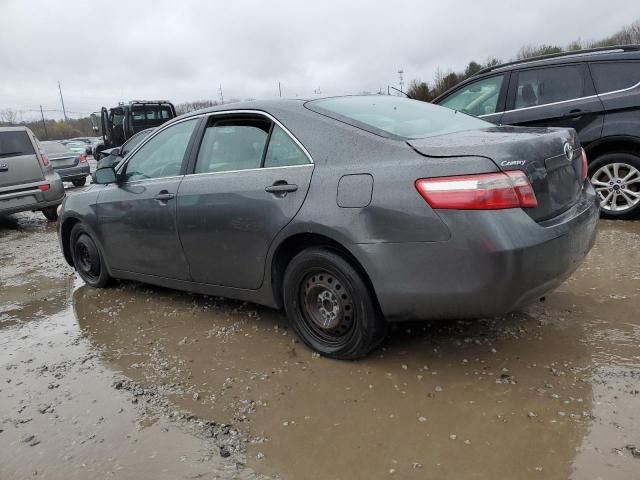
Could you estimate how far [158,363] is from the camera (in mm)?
3346

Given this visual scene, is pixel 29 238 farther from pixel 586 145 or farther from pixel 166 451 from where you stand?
pixel 586 145

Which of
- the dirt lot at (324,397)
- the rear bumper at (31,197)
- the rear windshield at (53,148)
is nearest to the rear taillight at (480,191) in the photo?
the dirt lot at (324,397)

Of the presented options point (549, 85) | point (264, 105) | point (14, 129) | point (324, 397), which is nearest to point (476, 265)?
point (324, 397)

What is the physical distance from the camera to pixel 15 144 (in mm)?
8383

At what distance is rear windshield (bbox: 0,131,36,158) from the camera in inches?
324

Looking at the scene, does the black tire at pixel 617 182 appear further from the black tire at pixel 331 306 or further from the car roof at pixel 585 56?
the black tire at pixel 331 306

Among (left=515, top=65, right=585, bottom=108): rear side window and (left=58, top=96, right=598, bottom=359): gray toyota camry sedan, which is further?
(left=515, top=65, right=585, bottom=108): rear side window

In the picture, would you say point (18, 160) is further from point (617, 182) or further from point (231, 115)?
point (617, 182)

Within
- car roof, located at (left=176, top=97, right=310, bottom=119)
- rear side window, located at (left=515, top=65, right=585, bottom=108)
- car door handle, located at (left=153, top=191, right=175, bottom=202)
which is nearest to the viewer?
car roof, located at (left=176, top=97, right=310, bottom=119)

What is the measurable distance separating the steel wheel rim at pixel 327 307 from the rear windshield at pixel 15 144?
7.12m

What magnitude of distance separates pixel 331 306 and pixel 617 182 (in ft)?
13.7

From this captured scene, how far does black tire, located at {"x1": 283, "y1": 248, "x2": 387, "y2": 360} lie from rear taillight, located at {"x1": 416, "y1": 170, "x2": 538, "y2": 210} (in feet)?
2.14

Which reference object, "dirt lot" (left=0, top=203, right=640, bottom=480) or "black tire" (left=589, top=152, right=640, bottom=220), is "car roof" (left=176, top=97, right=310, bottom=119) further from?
"black tire" (left=589, top=152, right=640, bottom=220)

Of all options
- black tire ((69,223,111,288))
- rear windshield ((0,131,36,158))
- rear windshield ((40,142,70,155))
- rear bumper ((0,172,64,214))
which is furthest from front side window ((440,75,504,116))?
rear windshield ((40,142,70,155))
